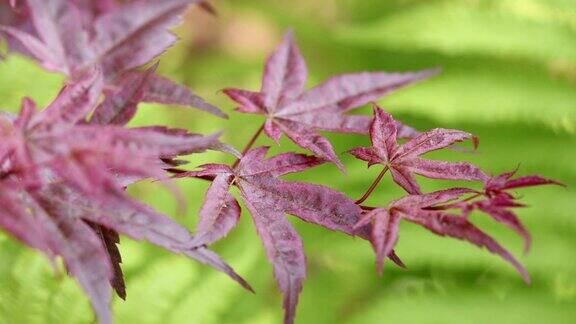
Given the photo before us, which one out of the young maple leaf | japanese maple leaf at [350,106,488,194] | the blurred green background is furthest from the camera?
the blurred green background

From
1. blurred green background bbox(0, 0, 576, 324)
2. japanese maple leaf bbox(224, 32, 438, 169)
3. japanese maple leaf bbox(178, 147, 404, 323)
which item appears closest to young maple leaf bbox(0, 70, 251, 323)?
japanese maple leaf bbox(178, 147, 404, 323)

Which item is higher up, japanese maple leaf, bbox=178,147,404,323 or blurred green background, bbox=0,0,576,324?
japanese maple leaf, bbox=178,147,404,323

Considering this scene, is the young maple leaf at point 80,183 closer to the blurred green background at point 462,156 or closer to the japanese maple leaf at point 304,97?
the japanese maple leaf at point 304,97

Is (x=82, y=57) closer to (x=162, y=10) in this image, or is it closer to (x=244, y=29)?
(x=162, y=10)

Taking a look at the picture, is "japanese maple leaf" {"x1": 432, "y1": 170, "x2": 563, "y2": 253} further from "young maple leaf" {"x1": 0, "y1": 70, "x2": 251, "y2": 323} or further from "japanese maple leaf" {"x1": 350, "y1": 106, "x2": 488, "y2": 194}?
"young maple leaf" {"x1": 0, "y1": 70, "x2": 251, "y2": 323}

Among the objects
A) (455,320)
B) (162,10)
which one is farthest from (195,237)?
(455,320)

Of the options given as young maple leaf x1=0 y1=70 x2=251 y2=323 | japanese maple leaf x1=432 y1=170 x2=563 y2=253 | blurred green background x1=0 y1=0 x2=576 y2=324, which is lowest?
blurred green background x1=0 y1=0 x2=576 y2=324
